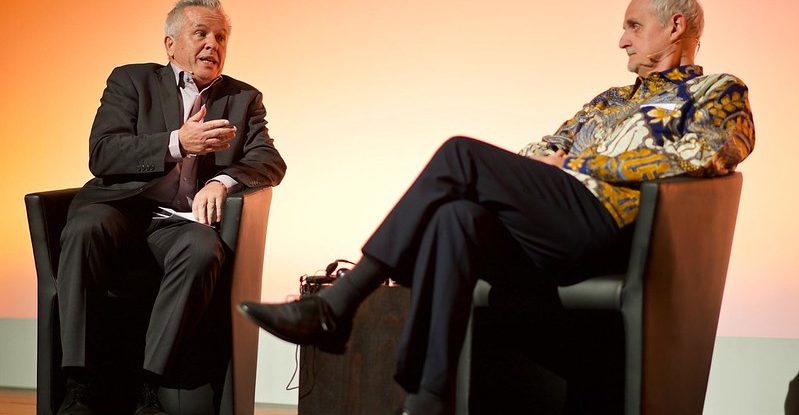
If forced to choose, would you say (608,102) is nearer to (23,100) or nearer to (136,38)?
(136,38)

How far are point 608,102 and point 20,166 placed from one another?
245cm

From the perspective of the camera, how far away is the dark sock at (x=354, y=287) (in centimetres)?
202

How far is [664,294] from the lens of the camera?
2.12m

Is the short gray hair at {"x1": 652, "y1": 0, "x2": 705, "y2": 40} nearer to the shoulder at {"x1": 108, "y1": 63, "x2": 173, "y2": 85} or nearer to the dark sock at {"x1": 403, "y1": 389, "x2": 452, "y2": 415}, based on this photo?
the dark sock at {"x1": 403, "y1": 389, "x2": 452, "y2": 415}

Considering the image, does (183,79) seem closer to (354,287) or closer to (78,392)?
(78,392)

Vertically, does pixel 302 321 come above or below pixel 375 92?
below

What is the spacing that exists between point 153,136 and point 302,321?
42.8 inches

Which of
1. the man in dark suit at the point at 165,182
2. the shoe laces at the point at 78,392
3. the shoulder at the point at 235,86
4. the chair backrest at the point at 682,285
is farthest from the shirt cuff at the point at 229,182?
the chair backrest at the point at 682,285

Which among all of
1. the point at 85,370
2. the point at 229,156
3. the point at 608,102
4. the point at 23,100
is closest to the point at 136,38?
the point at 23,100

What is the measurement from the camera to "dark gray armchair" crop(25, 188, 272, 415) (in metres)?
2.60

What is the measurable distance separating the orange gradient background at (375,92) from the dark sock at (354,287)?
149 cm

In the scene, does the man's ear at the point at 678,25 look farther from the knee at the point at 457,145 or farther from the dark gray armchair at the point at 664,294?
the knee at the point at 457,145

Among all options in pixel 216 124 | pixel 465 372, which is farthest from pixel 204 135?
pixel 465 372

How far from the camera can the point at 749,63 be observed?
317 cm
